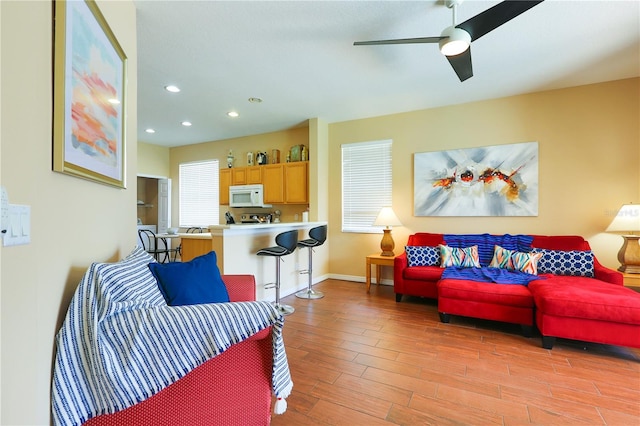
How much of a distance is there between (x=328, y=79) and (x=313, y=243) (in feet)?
6.82

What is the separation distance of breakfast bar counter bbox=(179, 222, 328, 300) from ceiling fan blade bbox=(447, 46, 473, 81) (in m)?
2.53

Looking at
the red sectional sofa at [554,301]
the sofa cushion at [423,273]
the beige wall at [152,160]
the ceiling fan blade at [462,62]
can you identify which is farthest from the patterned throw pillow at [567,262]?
the beige wall at [152,160]

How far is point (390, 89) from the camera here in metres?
3.65

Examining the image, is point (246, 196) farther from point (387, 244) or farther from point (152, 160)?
point (387, 244)

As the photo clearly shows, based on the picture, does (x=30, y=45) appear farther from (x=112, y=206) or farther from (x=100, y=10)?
(x=112, y=206)

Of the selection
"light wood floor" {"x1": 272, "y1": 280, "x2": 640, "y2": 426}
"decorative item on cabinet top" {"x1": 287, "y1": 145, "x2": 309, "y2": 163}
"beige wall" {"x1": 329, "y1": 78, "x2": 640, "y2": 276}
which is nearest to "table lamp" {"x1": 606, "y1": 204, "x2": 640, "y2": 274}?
"beige wall" {"x1": 329, "y1": 78, "x2": 640, "y2": 276}

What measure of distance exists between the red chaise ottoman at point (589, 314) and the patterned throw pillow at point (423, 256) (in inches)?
49.8

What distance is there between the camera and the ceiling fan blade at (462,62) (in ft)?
7.45

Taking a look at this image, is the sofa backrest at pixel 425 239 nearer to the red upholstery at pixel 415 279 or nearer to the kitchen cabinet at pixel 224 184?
the red upholstery at pixel 415 279

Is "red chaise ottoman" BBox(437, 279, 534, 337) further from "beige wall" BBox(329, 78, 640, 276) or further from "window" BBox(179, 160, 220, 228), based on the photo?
"window" BBox(179, 160, 220, 228)

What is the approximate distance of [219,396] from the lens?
3.94 feet

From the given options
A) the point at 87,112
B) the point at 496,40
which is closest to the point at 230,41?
the point at 87,112

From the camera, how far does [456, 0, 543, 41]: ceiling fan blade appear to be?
1748mm

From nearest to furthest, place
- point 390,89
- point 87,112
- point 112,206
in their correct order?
point 87,112
point 112,206
point 390,89
